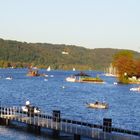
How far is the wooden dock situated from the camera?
165 ft

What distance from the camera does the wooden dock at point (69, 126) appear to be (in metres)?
50.4

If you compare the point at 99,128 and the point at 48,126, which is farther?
the point at 48,126

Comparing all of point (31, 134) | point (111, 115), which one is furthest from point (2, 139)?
point (111, 115)

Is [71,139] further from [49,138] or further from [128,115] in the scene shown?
[128,115]

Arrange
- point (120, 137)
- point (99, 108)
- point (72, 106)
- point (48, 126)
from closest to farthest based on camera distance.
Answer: point (120, 137) → point (48, 126) → point (99, 108) → point (72, 106)

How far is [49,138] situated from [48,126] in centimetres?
170

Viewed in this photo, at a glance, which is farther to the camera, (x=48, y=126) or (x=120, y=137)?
(x=48, y=126)

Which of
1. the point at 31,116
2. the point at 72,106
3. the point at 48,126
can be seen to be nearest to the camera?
the point at 48,126

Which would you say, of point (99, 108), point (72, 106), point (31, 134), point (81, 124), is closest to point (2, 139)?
point (31, 134)

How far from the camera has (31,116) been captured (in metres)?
61.6

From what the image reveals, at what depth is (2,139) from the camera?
54.5 meters

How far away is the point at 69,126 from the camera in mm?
55062

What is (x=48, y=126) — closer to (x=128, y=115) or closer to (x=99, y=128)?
(x=99, y=128)

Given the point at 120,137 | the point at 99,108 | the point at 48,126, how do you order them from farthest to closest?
the point at 99,108 < the point at 48,126 < the point at 120,137
